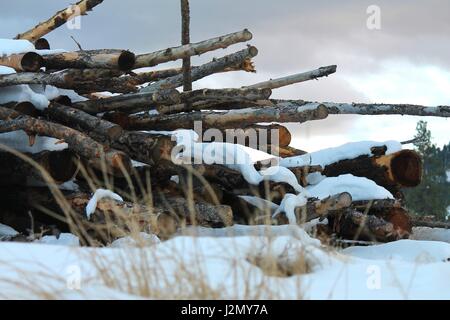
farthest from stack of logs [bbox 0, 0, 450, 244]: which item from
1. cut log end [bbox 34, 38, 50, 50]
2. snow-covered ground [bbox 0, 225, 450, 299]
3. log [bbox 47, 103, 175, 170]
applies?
snow-covered ground [bbox 0, 225, 450, 299]

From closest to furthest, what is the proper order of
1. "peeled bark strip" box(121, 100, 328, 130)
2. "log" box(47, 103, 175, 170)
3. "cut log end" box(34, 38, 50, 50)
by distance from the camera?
"log" box(47, 103, 175, 170) < "peeled bark strip" box(121, 100, 328, 130) < "cut log end" box(34, 38, 50, 50)

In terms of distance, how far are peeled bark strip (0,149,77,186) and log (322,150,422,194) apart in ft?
12.3

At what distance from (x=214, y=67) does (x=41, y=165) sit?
395 centimetres

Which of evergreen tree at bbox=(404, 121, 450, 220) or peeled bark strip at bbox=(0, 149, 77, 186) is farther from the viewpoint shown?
evergreen tree at bbox=(404, 121, 450, 220)

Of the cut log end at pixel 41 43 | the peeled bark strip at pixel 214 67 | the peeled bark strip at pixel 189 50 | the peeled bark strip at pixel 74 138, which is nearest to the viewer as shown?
the peeled bark strip at pixel 74 138

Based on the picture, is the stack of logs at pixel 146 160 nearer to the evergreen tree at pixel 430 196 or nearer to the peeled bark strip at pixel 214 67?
the peeled bark strip at pixel 214 67

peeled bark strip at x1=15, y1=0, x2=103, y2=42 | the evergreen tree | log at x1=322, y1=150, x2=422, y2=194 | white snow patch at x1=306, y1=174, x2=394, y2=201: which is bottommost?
the evergreen tree

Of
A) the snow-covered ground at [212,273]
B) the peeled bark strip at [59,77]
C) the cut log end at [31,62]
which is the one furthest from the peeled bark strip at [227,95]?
the snow-covered ground at [212,273]

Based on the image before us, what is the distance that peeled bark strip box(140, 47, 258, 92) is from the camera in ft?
36.1

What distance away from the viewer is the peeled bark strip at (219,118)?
9.66 meters

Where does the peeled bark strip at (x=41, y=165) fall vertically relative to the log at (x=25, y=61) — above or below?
below

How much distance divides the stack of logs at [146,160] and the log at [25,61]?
0.01 m

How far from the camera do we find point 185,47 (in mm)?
9914

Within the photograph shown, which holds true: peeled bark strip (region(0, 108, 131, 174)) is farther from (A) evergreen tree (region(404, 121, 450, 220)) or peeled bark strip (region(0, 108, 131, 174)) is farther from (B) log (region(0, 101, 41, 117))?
(A) evergreen tree (region(404, 121, 450, 220))
